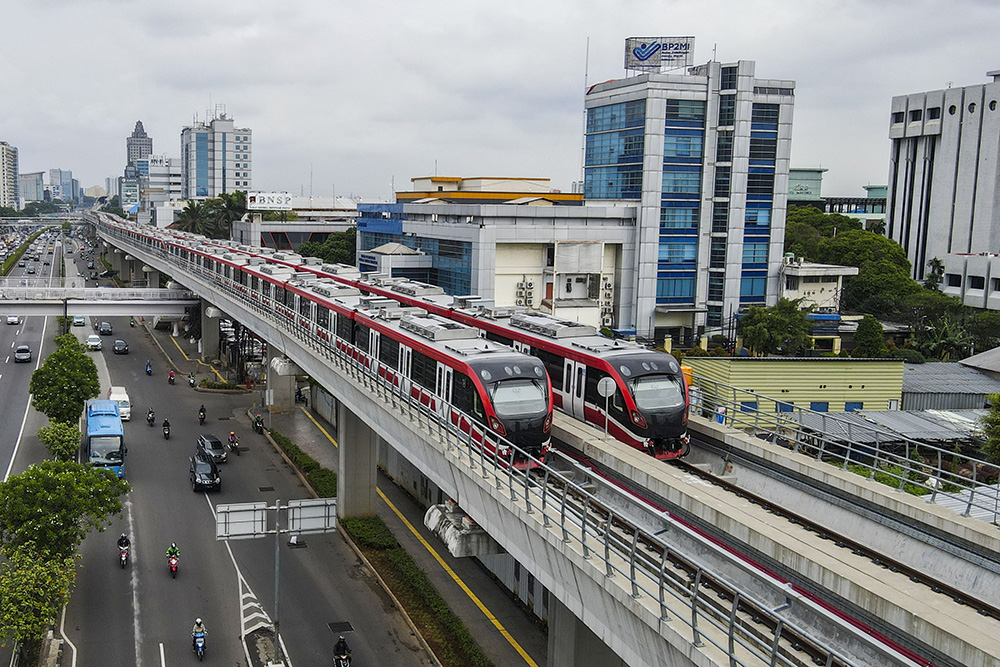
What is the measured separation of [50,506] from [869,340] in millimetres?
53312

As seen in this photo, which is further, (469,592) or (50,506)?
(469,592)

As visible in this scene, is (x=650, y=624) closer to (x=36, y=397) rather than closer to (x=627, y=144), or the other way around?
(x=36, y=397)

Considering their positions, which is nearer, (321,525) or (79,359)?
(321,525)

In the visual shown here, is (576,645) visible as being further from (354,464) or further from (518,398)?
(354,464)

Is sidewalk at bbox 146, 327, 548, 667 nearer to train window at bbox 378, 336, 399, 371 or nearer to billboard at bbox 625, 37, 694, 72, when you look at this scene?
train window at bbox 378, 336, 399, 371

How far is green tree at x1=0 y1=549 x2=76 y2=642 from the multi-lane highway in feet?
6.86

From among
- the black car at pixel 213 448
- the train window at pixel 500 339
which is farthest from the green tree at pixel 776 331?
the black car at pixel 213 448

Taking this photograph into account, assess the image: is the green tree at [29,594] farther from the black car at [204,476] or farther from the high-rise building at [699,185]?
Result: the high-rise building at [699,185]

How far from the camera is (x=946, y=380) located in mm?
47312

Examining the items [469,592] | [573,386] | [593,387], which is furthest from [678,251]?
[593,387]

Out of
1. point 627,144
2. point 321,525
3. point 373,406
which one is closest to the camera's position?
point 321,525

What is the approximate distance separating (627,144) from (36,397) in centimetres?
4779

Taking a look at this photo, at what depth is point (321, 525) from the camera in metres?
22.9

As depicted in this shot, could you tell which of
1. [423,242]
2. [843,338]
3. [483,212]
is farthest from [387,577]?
[843,338]
